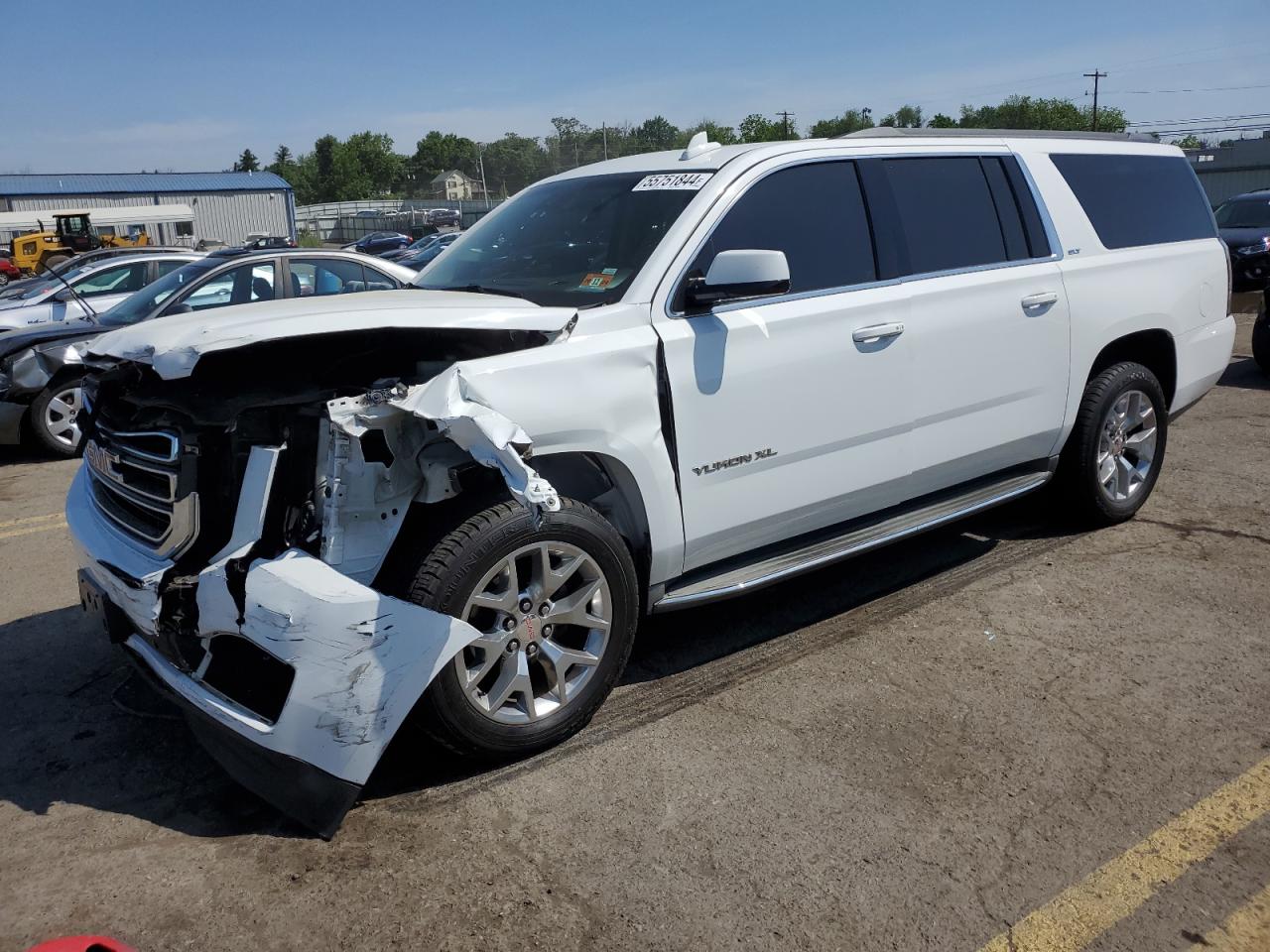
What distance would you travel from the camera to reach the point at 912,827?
9.78 ft

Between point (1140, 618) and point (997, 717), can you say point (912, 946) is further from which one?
point (1140, 618)

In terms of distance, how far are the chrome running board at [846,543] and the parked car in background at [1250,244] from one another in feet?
45.6

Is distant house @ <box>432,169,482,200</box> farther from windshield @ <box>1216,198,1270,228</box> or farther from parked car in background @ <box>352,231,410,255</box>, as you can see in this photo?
windshield @ <box>1216,198,1270,228</box>

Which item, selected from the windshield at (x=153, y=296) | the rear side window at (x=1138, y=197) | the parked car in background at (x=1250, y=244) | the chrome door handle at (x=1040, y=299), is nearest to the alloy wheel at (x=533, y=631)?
the chrome door handle at (x=1040, y=299)

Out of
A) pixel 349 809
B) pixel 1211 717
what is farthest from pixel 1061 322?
pixel 349 809

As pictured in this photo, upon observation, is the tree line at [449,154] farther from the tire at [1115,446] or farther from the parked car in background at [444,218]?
the tire at [1115,446]

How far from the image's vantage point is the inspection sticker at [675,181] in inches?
153

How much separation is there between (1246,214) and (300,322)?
19.5 meters

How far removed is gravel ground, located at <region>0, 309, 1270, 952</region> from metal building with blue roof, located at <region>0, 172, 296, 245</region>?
56269mm

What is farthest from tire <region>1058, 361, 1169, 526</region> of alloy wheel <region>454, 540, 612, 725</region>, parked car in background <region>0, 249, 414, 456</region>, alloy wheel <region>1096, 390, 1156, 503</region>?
parked car in background <region>0, 249, 414, 456</region>

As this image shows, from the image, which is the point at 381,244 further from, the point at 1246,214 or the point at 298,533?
the point at 298,533

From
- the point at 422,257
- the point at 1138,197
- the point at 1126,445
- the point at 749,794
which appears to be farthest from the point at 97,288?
the point at 422,257

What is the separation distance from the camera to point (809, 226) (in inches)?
159

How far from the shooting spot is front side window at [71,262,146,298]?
11289 millimetres
